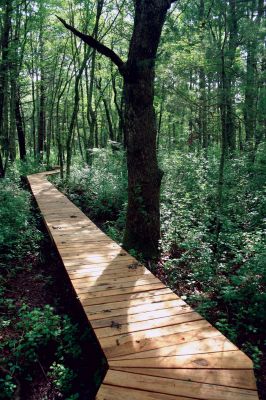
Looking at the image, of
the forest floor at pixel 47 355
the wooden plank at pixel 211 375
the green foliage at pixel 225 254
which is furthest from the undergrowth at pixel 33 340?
the green foliage at pixel 225 254

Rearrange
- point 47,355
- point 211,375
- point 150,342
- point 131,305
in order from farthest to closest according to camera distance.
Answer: point 47,355 → point 131,305 → point 150,342 → point 211,375

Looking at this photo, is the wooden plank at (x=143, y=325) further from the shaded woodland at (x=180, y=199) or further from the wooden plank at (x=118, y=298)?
the shaded woodland at (x=180, y=199)

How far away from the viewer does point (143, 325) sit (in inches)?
130

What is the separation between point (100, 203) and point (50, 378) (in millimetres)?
6630

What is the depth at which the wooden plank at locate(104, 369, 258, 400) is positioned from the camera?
238 cm

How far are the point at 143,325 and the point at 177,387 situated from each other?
0.89 metres

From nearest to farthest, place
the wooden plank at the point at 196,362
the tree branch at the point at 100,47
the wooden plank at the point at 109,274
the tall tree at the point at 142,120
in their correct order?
the wooden plank at the point at 196,362 → the wooden plank at the point at 109,274 → the tree branch at the point at 100,47 → the tall tree at the point at 142,120

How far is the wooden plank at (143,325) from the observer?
321cm

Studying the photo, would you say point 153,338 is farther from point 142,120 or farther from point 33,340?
point 142,120

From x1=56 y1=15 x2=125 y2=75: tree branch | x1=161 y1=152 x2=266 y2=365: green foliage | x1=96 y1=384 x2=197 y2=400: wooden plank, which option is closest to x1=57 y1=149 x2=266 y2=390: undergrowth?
x1=161 y1=152 x2=266 y2=365: green foliage

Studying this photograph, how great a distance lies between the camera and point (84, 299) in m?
3.89

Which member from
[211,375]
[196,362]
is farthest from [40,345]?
[211,375]

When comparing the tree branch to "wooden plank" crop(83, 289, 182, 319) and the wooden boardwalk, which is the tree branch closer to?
the wooden boardwalk

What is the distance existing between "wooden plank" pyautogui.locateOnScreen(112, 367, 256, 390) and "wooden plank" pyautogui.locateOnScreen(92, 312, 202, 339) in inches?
20.9
